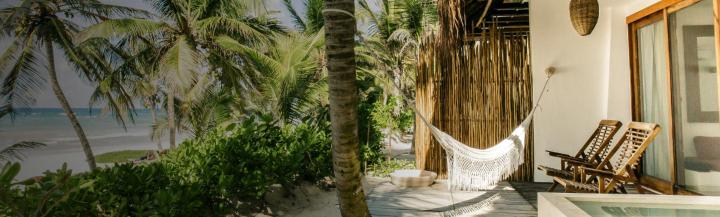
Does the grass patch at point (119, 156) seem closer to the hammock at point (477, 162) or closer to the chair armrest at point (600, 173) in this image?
the hammock at point (477, 162)

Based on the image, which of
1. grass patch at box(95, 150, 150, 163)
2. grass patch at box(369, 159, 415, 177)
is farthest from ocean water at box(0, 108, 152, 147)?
grass patch at box(369, 159, 415, 177)

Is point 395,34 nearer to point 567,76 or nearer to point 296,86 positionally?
point 296,86

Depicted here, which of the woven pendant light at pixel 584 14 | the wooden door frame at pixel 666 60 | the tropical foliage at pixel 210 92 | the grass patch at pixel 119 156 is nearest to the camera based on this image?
the tropical foliage at pixel 210 92

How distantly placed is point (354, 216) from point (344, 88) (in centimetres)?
67

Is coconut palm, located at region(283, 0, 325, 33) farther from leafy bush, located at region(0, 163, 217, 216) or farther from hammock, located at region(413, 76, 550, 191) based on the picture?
leafy bush, located at region(0, 163, 217, 216)

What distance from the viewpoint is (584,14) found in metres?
3.45

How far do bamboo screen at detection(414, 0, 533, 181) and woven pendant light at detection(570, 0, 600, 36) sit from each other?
34.6 inches

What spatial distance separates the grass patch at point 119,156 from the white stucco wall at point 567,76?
1933cm

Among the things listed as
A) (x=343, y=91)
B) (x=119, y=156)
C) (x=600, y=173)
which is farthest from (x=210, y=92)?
(x=119, y=156)

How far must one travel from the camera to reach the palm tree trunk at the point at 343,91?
2092 millimetres

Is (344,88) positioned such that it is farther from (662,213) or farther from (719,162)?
(719,162)

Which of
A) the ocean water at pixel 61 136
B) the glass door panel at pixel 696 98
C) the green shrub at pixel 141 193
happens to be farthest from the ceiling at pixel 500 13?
the ocean water at pixel 61 136

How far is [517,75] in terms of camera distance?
4.42 m

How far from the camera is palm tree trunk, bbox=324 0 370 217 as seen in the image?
2092 mm
